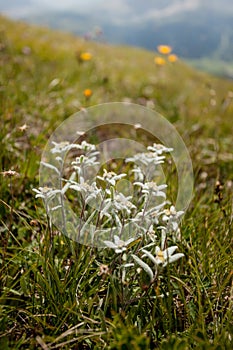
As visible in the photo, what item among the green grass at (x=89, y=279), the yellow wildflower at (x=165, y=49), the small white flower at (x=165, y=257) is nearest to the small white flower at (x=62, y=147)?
the green grass at (x=89, y=279)

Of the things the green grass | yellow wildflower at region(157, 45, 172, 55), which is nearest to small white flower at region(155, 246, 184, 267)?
the green grass

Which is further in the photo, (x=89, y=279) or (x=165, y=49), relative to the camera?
(x=165, y=49)

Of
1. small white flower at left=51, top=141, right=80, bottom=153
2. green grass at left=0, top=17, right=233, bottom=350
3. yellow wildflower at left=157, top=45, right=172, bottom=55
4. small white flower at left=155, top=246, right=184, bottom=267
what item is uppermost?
small white flower at left=51, top=141, right=80, bottom=153

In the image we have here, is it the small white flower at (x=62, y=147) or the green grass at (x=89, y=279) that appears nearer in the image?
the green grass at (x=89, y=279)

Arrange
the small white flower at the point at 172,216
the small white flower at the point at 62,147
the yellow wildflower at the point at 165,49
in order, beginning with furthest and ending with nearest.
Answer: the yellow wildflower at the point at 165,49
the small white flower at the point at 62,147
the small white flower at the point at 172,216

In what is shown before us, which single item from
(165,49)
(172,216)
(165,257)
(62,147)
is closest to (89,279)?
(165,257)

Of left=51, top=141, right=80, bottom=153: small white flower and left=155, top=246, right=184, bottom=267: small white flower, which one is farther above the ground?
left=51, top=141, right=80, bottom=153: small white flower

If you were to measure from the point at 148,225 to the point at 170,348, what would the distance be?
0.65m

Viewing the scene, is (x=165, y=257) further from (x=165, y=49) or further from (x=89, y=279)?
(x=165, y=49)

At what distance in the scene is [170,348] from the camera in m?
1.43

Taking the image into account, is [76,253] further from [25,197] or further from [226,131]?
[226,131]

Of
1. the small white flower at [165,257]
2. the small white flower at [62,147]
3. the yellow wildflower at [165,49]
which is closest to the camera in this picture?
the small white flower at [165,257]

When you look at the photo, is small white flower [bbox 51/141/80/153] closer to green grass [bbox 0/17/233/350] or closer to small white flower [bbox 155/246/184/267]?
green grass [bbox 0/17/233/350]

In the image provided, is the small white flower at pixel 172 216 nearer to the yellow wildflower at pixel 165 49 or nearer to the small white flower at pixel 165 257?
the small white flower at pixel 165 257
